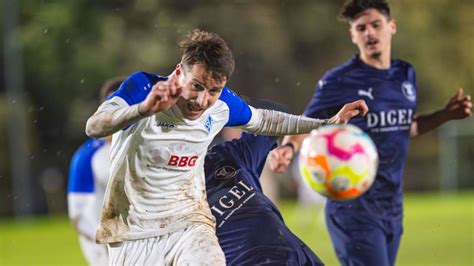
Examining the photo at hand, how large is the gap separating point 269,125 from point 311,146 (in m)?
0.42

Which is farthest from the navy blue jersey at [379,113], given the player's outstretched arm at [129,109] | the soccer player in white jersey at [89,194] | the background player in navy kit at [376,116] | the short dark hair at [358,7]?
the player's outstretched arm at [129,109]

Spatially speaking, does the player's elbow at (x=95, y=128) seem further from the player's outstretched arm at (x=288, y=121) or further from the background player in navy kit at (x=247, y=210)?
the background player in navy kit at (x=247, y=210)

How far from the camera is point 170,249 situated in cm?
596

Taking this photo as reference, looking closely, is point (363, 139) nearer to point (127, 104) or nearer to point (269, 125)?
point (269, 125)

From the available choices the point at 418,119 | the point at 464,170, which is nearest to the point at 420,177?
the point at 464,170

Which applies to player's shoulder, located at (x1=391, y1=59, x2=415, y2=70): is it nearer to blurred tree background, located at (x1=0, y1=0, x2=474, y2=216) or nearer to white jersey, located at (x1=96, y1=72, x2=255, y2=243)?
white jersey, located at (x1=96, y1=72, x2=255, y2=243)

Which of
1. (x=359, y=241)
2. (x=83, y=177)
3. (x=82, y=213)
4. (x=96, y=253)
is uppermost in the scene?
(x=83, y=177)

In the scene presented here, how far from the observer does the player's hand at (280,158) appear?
7207mm

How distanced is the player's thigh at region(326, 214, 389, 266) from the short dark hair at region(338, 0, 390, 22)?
5.13 ft

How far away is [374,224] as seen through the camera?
777cm

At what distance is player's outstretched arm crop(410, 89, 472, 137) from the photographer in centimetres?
816

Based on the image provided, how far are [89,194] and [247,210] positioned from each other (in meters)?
2.72

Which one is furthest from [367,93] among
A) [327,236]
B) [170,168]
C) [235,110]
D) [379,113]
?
[327,236]

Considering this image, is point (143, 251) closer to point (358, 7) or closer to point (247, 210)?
point (247, 210)
